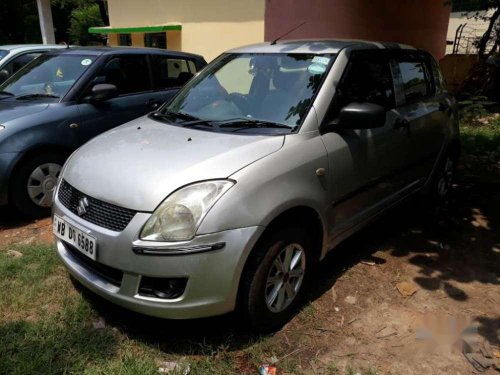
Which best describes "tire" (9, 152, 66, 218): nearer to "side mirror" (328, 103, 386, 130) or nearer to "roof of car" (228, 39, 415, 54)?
"roof of car" (228, 39, 415, 54)

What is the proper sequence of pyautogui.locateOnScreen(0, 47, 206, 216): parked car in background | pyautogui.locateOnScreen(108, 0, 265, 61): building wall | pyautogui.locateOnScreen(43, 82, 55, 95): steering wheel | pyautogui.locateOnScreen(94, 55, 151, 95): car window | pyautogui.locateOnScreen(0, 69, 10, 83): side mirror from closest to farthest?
pyautogui.locateOnScreen(0, 47, 206, 216): parked car in background → pyautogui.locateOnScreen(43, 82, 55, 95): steering wheel → pyautogui.locateOnScreen(94, 55, 151, 95): car window → pyautogui.locateOnScreen(0, 69, 10, 83): side mirror → pyautogui.locateOnScreen(108, 0, 265, 61): building wall

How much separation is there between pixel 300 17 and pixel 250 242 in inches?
274

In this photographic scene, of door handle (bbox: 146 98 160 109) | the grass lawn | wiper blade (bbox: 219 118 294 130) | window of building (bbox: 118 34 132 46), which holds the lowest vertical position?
the grass lawn

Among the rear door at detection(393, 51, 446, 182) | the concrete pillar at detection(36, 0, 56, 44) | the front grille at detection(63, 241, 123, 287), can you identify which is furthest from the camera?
the concrete pillar at detection(36, 0, 56, 44)

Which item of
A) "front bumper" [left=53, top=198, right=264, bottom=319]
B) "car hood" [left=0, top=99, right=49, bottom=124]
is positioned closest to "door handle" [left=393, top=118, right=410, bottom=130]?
"front bumper" [left=53, top=198, right=264, bottom=319]

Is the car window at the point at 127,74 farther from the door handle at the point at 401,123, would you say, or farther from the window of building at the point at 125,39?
the window of building at the point at 125,39

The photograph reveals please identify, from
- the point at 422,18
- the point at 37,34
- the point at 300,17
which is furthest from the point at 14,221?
the point at 37,34

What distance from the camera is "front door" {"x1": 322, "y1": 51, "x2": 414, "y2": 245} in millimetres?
3152

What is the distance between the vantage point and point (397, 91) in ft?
12.7

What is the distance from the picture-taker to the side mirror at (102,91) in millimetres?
4855

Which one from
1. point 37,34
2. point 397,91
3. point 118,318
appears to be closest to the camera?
point 118,318

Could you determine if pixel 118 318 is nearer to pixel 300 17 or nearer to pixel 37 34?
pixel 300 17

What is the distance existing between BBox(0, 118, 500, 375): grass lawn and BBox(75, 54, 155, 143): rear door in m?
1.86

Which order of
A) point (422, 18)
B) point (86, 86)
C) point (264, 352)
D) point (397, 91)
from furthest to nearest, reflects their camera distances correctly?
1. point (422, 18)
2. point (86, 86)
3. point (397, 91)
4. point (264, 352)
